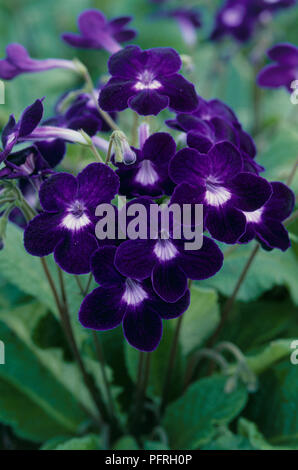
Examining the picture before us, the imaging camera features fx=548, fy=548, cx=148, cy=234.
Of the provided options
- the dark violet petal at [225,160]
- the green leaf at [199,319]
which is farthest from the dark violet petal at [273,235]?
the green leaf at [199,319]

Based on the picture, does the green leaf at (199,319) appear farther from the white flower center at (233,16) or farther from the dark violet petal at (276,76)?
the white flower center at (233,16)

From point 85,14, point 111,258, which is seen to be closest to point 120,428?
point 111,258

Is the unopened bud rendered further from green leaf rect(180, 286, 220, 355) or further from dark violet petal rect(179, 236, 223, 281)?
green leaf rect(180, 286, 220, 355)

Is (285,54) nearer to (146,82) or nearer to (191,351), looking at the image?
(146,82)

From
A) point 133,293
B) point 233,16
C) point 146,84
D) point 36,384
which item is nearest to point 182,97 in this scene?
point 146,84

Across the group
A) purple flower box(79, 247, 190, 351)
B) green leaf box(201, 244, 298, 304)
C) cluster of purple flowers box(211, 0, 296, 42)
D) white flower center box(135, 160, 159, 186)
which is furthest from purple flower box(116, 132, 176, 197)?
cluster of purple flowers box(211, 0, 296, 42)

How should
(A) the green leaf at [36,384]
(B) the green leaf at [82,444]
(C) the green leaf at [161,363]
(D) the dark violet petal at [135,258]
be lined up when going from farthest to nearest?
A: (A) the green leaf at [36,384] → (C) the green leaf at [161,363] → (B) the green leaf at [82,444] → (D) the dark violet petal at [135,258]
